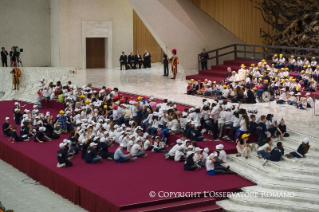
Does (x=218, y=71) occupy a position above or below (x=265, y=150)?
above

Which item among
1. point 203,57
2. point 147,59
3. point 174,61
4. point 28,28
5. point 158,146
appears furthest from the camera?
point 28,28

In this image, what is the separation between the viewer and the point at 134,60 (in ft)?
107

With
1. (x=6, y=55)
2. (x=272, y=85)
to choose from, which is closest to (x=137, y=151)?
(x=272, y=85)

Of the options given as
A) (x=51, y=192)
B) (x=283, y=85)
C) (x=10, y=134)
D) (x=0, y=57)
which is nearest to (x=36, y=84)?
A: (x=0, y=57)

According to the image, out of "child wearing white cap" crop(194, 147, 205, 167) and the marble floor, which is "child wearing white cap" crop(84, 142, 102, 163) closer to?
"child wearing white cap" crop(194, 147, 205, 167)

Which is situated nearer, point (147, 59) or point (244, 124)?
point (244, 124)

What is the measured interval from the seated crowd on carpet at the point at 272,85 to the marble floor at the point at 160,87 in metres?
0.47

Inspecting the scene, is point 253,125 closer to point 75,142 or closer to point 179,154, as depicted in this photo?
point 179,154

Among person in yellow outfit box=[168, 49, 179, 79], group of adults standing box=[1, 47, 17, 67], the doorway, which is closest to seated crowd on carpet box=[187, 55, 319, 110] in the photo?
person in yellow outfit box=[168, 49, 179, 79]

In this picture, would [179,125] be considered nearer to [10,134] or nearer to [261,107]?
[261,107]

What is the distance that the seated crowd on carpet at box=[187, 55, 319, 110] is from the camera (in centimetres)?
2081

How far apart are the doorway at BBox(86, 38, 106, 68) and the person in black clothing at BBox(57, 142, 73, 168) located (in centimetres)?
1955

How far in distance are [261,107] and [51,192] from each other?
8.80 m

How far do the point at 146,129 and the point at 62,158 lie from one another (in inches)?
155
